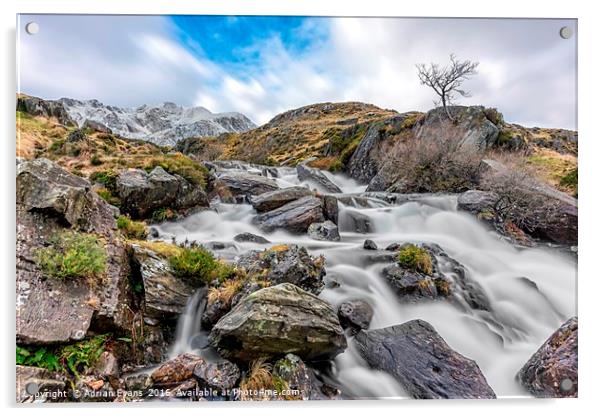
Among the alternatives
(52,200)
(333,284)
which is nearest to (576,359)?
(333,284)

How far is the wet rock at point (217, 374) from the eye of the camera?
9.00 ft

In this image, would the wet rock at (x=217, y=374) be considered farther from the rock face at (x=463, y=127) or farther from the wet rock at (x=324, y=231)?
the rock face at (x=463, y=127)

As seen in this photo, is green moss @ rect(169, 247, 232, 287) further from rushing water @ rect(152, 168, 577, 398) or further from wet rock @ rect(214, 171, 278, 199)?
wet rock @ rect(214, 171, 278, 199)

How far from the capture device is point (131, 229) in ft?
13.0

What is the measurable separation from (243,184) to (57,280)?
5026 millimetres

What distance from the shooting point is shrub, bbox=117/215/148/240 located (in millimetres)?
3864

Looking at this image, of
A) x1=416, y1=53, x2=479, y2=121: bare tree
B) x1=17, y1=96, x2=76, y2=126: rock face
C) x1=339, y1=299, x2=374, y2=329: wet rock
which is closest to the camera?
x1=17, y1=96, x2=76, y2=126: rock face

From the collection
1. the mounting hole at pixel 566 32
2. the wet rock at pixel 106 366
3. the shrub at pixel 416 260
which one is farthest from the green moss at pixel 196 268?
the mounting hole at pixel 566 32

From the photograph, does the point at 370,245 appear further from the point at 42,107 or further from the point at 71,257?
the point at 42,107

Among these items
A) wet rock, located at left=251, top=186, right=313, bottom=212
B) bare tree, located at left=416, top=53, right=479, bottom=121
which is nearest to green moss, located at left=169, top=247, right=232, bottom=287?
wet rock, located at left=251, top=186, right=313, bottom=212

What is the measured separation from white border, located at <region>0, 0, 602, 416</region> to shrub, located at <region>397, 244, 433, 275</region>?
1588mm

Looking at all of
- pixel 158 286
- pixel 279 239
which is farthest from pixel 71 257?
pixel 279 239

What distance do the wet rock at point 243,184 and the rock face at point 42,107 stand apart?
3.42m
